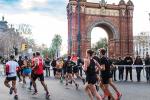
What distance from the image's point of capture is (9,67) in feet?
52.9

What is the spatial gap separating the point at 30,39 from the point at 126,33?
4021 cm

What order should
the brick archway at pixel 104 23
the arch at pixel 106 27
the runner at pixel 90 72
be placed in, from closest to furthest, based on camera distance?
the runner at pixel 90 72 < the brick archway at pixel 104 23 < the arch at pixel 106 27

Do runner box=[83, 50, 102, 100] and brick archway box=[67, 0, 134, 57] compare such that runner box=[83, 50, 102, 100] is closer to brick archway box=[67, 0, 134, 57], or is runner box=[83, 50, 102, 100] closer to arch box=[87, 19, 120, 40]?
brick archway box=[67, 0, 134, 57]

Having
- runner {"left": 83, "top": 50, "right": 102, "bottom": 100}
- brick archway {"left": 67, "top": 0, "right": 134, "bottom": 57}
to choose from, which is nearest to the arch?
brick archway {"left": 67, "top": 0, "right": 134, "bottom": 57}

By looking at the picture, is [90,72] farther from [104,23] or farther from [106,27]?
[106,27]

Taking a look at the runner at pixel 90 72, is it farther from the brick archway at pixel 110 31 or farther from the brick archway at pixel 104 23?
the brick archway at pixel 110 31

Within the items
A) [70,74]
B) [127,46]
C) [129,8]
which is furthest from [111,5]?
[70,74]

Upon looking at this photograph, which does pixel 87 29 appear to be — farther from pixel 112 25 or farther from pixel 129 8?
pixel 129 8

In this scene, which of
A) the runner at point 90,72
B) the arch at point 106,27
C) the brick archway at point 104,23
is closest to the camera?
the runner at point 90,72

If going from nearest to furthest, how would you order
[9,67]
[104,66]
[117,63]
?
[104,66], [9,67], [117,63]

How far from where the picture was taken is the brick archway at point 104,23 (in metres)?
61.5

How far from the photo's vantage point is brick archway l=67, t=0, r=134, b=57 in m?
61.5

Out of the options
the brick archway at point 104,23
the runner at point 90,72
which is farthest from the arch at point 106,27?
the runner at point 90,72

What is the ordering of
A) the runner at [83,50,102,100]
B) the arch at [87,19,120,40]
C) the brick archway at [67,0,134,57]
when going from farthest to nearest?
the arch at [87,19,120,40]
the brick archway at [67,0,134,57]
the runner at [83,50,102,100]
